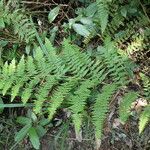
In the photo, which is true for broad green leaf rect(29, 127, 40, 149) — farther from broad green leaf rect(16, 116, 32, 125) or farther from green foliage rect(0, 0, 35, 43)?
green foliage rect(0, 0, 35, 43)

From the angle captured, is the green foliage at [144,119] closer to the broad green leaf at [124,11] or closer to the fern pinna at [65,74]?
the fern pinna at [65,74]

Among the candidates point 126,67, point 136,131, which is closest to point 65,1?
point 126,67

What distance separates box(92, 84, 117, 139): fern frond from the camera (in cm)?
265

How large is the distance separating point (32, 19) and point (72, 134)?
1.24m

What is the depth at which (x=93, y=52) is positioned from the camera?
11.2 ft

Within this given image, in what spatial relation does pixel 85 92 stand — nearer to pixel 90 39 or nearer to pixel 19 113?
pixel 90 39

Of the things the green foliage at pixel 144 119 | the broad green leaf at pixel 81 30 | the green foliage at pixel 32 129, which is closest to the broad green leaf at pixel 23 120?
the green foliage at pixel 32 129

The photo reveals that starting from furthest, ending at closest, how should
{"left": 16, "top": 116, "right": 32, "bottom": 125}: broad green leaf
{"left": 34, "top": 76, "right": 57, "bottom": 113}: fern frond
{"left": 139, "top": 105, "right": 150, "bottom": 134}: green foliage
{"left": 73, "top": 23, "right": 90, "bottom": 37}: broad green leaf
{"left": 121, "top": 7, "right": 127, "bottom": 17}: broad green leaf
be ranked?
{"left": 16, "top": 116, "right": 32, "bottom": 125}: broad green leaf → {"left": 73, "top": 23, "right": 90, "bottom": 37}: broad green leaf → {"left": 121, "top": 7, "right": 127, "bottom": 17}: broad green leaf → {"left": 34, "top": 76, "right": 57, "bottom": 113}: fern frond → {"left": 139, "top": 105, "right": 150, "bottom": 134}: green foliage

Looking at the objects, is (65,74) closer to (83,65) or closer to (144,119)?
(83,65)

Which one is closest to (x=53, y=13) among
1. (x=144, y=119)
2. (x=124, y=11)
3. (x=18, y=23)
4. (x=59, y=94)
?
(x=18, y=23)

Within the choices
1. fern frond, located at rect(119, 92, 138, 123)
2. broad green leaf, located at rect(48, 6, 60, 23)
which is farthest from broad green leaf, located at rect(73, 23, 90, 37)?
fern frond, located at rect(119, 92, 138, 123)

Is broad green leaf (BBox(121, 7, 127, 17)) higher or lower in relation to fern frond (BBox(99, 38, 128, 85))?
higher

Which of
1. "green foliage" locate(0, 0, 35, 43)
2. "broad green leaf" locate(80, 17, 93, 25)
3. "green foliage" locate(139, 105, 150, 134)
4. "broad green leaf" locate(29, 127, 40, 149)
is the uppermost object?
"broad green leaf" locate(80, 17, 93, 25)

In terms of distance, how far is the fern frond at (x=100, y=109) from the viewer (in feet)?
8.70
